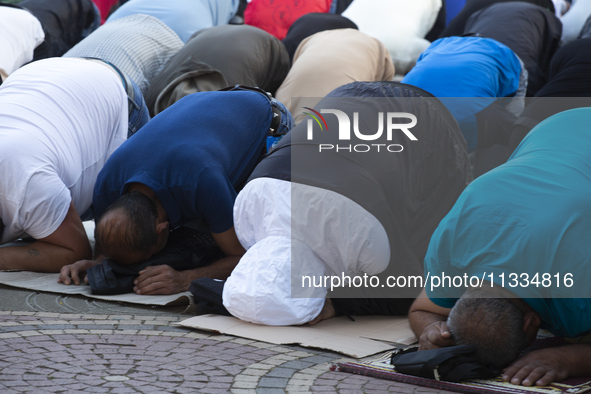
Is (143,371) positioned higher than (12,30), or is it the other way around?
(12,30)

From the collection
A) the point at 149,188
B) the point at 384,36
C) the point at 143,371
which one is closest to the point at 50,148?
the point at 149,188

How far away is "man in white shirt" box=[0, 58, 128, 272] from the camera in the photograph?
3.32 meters

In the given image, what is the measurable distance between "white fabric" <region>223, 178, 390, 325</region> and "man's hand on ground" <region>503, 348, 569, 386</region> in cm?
80

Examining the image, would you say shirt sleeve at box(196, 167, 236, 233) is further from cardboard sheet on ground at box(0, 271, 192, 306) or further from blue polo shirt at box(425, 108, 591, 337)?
blue polo shirt at box(425, 108, 591, 337)

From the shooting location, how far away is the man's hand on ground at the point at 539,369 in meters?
2.14

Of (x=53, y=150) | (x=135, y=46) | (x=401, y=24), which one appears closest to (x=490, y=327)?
(x=53, y=150)

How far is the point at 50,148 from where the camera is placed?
3.46 metres

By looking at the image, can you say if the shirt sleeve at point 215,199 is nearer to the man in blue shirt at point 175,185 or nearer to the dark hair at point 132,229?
the man in blue shirt at point 175,185

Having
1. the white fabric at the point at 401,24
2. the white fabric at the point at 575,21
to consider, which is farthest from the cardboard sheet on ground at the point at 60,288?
the white fabric at the point at 575,21

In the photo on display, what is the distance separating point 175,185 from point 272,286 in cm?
76

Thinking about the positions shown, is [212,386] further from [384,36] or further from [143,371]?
[384,36]

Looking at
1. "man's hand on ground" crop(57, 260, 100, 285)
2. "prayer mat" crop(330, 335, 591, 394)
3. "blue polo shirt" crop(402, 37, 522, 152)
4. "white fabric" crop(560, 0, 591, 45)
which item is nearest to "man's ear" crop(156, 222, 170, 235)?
"man's hand on ground" crop(57, 260, 100, 285)

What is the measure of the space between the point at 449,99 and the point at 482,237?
2.31m

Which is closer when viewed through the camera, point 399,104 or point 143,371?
point 143,371
